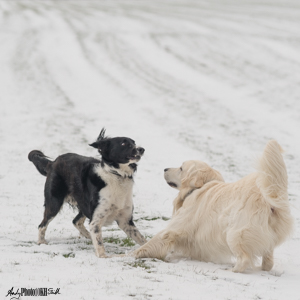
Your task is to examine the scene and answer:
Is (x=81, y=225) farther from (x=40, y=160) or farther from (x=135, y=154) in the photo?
(x=135, y=154)

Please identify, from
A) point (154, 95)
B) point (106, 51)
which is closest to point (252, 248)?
point (154, 95)

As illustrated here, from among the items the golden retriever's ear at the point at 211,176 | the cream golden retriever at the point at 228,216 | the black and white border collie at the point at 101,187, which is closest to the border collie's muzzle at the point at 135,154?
the black and white border collie at the point at 101,187

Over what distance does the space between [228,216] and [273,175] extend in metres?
0.69

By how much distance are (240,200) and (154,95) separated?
15.2m

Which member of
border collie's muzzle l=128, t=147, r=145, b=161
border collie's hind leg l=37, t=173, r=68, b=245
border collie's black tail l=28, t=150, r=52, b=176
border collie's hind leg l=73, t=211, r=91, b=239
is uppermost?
border collie's muzzle l=128, t=147, r=145, b=161

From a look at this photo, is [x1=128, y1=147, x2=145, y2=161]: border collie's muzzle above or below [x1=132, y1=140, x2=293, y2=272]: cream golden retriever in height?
above

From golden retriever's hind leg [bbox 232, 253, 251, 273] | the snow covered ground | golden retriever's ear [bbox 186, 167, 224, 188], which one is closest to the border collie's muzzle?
golden retriever's ear [bbox 186, 167, 224, 188]

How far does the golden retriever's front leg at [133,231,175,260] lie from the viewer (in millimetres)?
5754

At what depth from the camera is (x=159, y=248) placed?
18.9 ft

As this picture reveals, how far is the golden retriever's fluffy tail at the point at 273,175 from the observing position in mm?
5082

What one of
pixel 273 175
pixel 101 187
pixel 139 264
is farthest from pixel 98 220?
pixel 273 175

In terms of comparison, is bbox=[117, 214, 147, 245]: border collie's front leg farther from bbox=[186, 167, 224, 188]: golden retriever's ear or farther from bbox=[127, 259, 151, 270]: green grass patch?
bbox=[186, 167, 224, 188]: golden retriever's ear

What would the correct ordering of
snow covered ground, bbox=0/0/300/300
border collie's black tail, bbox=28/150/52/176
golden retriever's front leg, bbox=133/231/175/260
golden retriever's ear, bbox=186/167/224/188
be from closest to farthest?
1. snow covered ground, bbox=0/0/300/300
2. golden retriever's front leg, bbox=133/231/175/260
3. golden retriever's ear, bbox=186/167/224/188
4. border collie's black tail, bbox=28/150/52/176

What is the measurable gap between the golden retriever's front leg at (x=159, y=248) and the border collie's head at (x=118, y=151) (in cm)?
112
